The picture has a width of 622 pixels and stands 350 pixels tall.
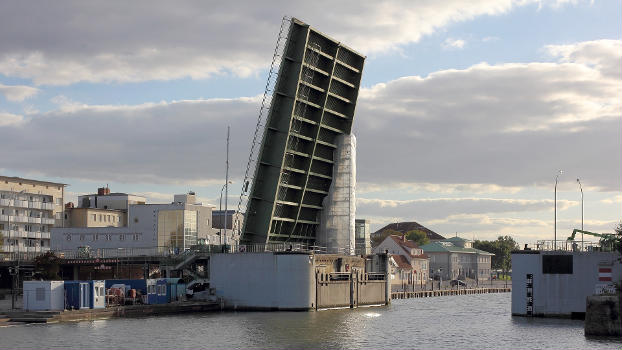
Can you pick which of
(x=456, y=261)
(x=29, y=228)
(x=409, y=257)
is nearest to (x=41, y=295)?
(x=29, y=228)

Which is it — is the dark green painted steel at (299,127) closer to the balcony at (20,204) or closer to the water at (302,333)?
the water at (302,333)

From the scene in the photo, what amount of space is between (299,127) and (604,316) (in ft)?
103

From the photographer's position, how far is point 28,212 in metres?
118

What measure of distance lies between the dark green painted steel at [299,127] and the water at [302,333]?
9881 millimetres

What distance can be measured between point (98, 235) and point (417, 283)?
64165 millimetres

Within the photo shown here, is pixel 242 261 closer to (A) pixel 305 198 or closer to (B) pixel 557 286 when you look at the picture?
(A) pixel 305 198

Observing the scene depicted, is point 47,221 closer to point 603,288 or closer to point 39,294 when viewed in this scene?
point 39,294

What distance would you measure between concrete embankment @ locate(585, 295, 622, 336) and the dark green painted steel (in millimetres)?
29299

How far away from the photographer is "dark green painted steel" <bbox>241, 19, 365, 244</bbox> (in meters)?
68.4

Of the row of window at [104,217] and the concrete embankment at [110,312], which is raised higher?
the row of window at [104,217]

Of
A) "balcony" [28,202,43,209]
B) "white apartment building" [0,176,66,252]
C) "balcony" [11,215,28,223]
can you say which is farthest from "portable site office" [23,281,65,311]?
"balcony" [28,202,43,209]

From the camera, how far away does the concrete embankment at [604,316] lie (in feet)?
146

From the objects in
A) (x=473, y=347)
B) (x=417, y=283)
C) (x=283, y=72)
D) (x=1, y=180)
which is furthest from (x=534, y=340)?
(x=417, y=283)

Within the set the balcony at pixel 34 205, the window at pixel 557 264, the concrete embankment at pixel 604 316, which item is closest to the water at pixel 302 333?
the concrete embankment at pixel 604 316
